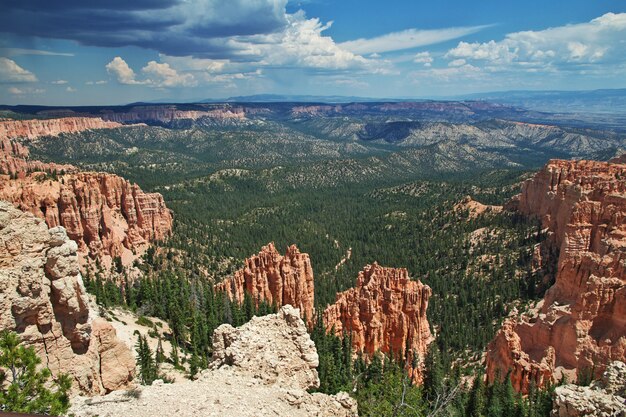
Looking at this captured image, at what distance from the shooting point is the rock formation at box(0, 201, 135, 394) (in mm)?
16359

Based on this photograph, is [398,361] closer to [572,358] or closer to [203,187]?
[572,358]

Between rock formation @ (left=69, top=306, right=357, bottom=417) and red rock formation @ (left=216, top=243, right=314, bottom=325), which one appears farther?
red rock formation @ (left=216, top=243, right=314, bottom=325)

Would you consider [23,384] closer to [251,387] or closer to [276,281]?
[251,387]

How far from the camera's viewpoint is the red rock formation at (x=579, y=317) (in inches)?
1519

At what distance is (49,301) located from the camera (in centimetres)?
1736

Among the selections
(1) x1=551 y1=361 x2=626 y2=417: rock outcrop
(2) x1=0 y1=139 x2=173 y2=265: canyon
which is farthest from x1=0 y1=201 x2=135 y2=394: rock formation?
(2) x1=0 y1=139 x2=173 y2=265: canyon

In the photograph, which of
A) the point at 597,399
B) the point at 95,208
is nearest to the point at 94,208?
the point at 95,208

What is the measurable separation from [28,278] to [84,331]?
3.62 m

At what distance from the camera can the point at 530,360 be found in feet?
133

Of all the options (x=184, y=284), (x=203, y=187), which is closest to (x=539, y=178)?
(x=184, y=284)

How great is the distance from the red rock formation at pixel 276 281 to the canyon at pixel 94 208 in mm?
22427

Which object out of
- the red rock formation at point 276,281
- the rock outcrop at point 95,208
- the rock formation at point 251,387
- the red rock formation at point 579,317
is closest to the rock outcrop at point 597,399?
the rock formation at point 251,387

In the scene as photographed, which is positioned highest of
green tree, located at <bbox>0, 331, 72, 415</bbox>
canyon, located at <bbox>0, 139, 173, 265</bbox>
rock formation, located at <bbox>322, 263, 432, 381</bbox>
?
green tree, located at <bbox>0, 331, 72, 415</bbox>

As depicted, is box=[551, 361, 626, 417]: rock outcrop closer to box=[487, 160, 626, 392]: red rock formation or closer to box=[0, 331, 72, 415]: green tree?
box=[487, 160, 626, 392]: red rock formation
